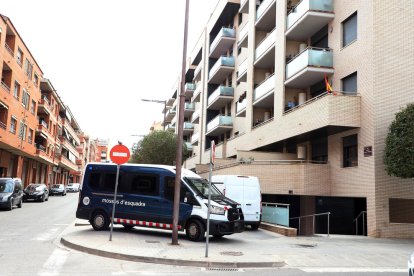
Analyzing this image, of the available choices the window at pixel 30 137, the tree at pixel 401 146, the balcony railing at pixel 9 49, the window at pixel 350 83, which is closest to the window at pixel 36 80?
the window at pixel 30 137

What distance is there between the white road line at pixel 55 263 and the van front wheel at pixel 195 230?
3859mm

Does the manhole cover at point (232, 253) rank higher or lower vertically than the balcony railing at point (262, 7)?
lower

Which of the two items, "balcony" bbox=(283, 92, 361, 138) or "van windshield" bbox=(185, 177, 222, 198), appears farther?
"balcony" bbox=(283, 92, 361, 138)

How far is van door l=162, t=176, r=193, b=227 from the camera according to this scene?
13.1 m

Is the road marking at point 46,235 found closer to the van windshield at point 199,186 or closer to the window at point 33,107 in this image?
the van windshield at point 199,186

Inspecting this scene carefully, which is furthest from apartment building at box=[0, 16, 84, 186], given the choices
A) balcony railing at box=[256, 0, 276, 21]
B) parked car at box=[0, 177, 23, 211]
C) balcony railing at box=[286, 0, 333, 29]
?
balcony railing at box=[286, 0, 333, 29]

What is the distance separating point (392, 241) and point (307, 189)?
5.19m

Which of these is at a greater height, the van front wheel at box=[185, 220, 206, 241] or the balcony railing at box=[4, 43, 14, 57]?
the balcony railing at box=[4, 43, 14, 57]

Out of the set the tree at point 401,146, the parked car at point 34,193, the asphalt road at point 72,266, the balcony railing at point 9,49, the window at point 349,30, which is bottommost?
the asphalt road at point 72,266

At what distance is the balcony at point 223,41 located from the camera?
38.7m

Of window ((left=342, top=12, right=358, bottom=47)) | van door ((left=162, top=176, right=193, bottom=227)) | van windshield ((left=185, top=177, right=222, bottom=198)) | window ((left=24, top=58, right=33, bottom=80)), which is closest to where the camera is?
van door ((left=162, top=176, right=193, bottom=227))

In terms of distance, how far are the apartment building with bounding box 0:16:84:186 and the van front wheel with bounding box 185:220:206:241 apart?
24795 mm

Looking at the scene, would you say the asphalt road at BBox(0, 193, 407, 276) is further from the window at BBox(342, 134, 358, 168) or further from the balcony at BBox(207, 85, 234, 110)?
the balcony at BBox(207, 85, 234, 110)

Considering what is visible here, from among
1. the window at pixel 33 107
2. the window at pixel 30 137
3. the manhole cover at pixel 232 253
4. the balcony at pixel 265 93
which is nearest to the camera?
the manhole cover at pixel 232 253
